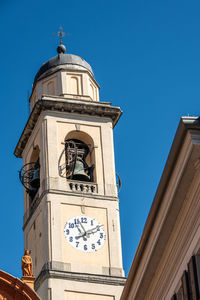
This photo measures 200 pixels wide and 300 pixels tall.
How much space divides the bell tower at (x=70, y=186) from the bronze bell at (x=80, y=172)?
5cm

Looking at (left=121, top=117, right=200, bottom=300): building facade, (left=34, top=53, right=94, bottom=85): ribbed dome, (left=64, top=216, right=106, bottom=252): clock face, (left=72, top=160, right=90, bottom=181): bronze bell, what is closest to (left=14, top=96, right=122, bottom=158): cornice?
(left=72, top=160, right=90, bottom=181): bronze bell

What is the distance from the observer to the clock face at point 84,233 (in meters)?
53.0

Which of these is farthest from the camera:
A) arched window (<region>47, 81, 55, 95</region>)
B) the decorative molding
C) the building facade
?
arched window (<region>47, 81, 55, 95</region>)

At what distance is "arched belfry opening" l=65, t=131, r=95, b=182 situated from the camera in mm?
55094

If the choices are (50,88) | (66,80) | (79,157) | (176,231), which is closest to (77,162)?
(79,157)

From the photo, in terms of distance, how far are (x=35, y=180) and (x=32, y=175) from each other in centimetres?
90

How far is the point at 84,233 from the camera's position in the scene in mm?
53562

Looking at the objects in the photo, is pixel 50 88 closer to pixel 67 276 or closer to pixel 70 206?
pixel 70 206

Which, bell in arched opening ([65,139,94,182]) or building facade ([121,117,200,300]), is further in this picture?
bell in arched opening ([65,139,94,182])

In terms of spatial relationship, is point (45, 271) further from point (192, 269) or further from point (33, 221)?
point (192, 269)

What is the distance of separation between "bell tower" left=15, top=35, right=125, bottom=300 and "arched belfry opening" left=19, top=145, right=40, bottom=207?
0.17 feet

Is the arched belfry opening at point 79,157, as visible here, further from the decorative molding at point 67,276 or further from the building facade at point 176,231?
the building facade at point 176,231

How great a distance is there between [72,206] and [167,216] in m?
27.8

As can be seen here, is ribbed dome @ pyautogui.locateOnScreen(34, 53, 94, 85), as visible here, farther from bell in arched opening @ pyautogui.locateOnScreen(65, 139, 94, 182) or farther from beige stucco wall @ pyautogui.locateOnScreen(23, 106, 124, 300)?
bell in arched opening @ pyautogui.locateOnScreen(65, 139, 94, 182)
